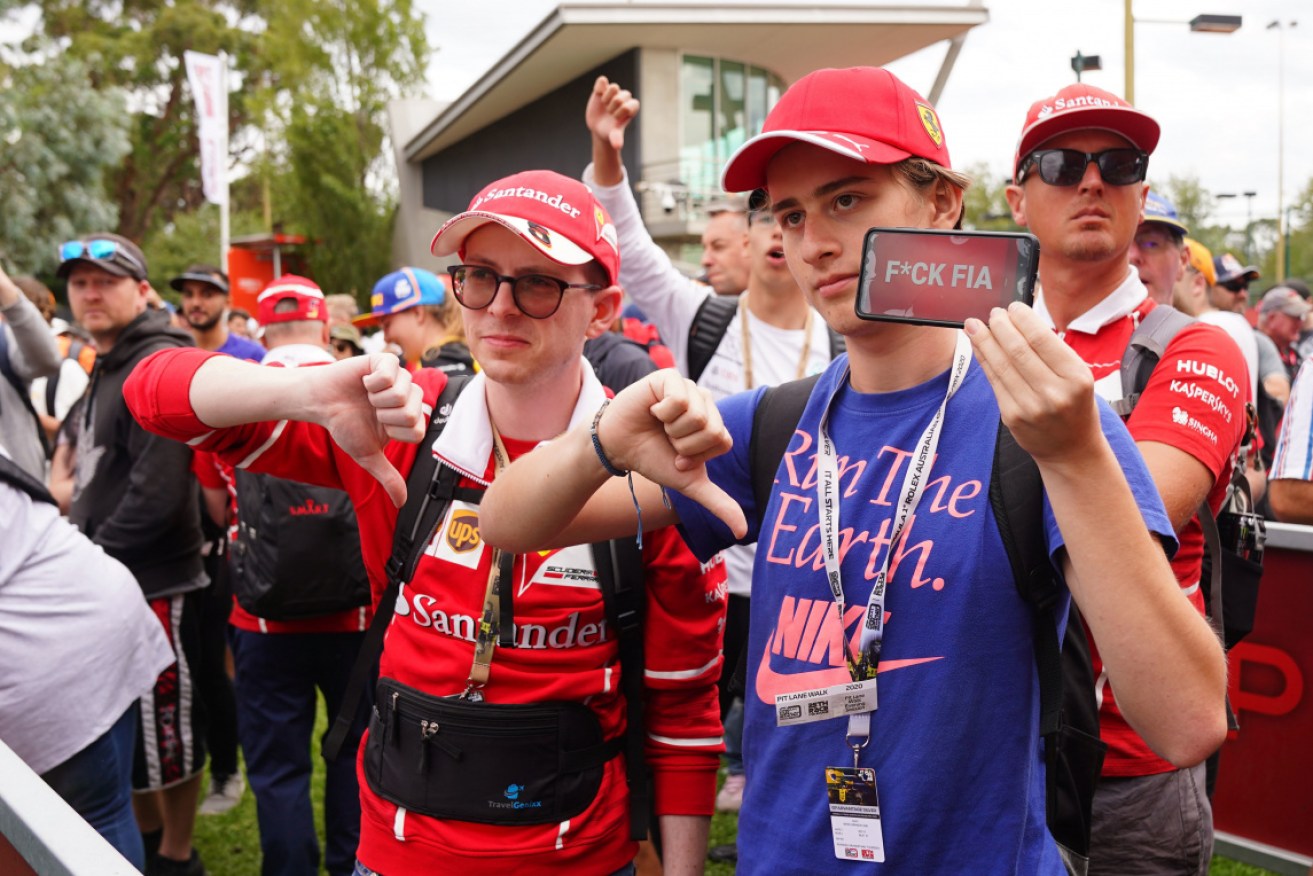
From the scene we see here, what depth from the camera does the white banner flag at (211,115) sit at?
21.5 metres

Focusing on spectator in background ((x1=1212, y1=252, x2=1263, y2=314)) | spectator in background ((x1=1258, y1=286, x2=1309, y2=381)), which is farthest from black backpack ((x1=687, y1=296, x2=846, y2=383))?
spectator in background ((x1=1258, y1=286, x2=1309, y2=381))

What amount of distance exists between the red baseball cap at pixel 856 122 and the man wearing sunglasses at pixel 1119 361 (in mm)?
783

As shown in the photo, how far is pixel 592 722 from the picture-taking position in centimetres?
223

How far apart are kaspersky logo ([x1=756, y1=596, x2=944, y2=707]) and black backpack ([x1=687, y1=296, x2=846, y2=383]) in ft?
9.06

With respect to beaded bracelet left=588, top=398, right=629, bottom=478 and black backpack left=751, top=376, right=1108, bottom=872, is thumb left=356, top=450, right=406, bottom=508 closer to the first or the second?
beaded bracelet left=588, top=398, right=629, bottom=478

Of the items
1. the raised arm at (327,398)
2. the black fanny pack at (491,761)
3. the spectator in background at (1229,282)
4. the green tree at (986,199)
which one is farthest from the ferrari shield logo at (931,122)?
the green tree at (986,199)

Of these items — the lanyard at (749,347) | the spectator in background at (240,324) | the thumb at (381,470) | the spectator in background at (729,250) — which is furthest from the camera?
the spectator in background at (240,324)

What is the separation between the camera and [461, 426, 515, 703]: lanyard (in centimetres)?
216

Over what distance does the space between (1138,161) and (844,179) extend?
3.86 feet

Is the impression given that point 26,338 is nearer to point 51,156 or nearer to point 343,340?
point 343,340

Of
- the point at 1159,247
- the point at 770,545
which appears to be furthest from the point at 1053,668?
the point at 1159,247

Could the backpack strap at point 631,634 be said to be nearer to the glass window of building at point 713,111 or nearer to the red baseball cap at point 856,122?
the red baseball cap at point 856,122

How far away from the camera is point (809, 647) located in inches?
65.4

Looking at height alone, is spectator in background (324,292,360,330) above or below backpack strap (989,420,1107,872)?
above
